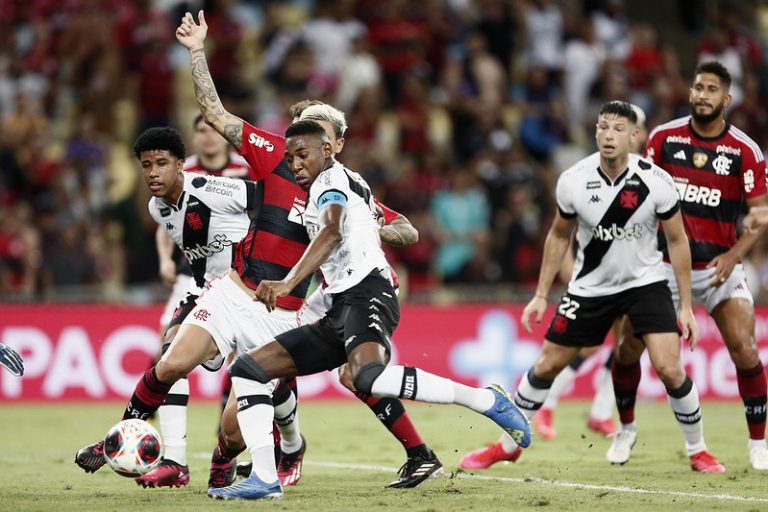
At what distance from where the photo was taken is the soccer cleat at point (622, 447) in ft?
33.9

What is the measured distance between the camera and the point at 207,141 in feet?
36.7

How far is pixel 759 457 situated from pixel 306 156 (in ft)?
14.2

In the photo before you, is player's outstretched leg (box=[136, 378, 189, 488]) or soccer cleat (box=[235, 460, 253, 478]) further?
soccer cleat (box=[235, 460, 253, 478])

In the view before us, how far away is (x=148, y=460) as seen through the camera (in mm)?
8289

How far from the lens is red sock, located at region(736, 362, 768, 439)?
10109 mm

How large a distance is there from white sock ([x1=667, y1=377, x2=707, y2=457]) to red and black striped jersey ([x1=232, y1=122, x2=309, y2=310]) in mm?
2895

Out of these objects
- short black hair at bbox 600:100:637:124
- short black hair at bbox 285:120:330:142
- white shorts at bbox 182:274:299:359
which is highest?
short black hair at bbox 600:100:637:124

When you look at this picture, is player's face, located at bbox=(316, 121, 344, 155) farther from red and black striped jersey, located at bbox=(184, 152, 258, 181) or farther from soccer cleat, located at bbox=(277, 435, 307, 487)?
red and black striped jersey, located at bbox=(184, 152, 258, 181)

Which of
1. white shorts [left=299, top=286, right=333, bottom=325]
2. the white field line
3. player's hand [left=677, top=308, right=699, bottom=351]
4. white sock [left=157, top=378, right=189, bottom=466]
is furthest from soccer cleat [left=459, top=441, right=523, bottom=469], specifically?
white sock [left=157, top=378, right=189, bottom=466]

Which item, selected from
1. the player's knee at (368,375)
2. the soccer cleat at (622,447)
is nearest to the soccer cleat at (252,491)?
the player's knee at (368,375)

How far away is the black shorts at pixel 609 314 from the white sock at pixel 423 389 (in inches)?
62.7

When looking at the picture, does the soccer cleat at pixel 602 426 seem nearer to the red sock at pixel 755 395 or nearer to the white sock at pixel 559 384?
the white sock at pixel 559 384

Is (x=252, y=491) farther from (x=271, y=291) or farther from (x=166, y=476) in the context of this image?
(x=271, y=291)

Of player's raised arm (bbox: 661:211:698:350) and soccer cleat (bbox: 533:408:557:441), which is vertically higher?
player's raised arm (bbox: 661:211:698:350)
